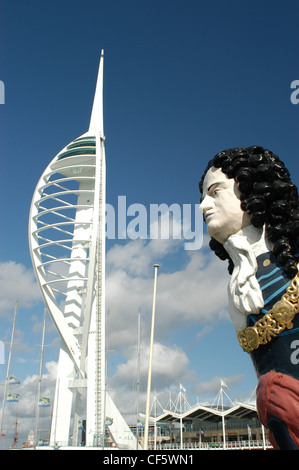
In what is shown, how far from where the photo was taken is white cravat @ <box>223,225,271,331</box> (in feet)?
18.6

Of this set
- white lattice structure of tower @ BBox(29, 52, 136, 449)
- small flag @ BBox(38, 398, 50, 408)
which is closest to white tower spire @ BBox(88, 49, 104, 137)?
white lattice structure of tower @ BBox(29, 52, 136, 449)

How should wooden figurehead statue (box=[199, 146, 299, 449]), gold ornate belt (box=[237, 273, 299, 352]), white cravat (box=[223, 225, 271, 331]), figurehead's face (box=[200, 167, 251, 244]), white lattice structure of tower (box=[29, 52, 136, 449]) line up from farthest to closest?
white lattice structure of tower (box=[29, 52, 136, 449]) < figurehead's face (box=[200, 167, 251, 244]) < white cravat (box=[223, 225, 271, 331]) < gold ornate belt (box=[237, 273, 299, 352]) < wooden figurehead statue (box=[199, 146, 299, 449])

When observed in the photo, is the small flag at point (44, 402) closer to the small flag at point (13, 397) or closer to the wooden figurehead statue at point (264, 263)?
the small flag at point (13, 397)

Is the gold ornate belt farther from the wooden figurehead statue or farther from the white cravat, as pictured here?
the white cravat

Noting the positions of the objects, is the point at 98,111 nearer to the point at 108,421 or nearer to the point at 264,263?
the point at 108,421

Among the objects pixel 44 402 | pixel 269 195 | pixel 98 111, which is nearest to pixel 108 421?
pixel 44 402

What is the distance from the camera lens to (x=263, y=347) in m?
5.54

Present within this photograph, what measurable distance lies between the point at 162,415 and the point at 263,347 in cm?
6792

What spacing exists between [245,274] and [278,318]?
742 mm

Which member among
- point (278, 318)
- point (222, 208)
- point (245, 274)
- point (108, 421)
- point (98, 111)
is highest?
point (98, 111)

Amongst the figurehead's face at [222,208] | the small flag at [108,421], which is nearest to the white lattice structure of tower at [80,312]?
the small flag at [108,421]

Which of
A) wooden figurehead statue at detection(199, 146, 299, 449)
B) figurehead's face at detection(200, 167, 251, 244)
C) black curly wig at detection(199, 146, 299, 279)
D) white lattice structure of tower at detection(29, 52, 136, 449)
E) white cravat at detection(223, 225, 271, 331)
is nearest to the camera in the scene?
wooden figurehead statue at detection(199, 146, 299, 449)

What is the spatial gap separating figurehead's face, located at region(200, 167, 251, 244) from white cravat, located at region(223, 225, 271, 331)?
128 mm

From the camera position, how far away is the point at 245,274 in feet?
19.1
